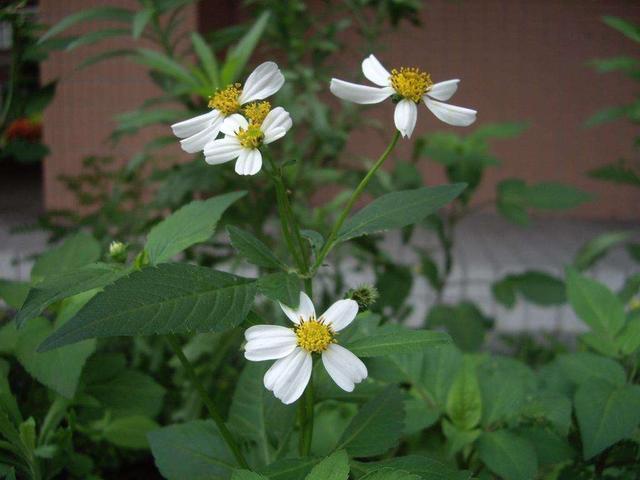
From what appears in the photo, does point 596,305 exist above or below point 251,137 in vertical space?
below

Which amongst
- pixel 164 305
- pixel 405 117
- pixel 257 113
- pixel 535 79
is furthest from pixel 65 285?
pixel 535 79

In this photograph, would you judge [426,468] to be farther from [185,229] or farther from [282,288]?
[185,229]

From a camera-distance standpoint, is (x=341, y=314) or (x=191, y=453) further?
(x=191, y=453)

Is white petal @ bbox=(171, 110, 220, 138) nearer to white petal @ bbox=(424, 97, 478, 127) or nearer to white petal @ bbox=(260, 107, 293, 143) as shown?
white petal @ bbox=(260, 107, 293, 143)

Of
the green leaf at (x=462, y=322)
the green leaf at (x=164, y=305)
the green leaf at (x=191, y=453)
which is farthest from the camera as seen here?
the green leaf at (x=462, y=322)

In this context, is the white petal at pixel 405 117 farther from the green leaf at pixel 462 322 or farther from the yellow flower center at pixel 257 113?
the green leaf at pixel 462 322

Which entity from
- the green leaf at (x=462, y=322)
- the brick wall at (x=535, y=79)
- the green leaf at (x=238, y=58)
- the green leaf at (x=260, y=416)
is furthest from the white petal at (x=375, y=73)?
the brick wall at (x=535, y=79)

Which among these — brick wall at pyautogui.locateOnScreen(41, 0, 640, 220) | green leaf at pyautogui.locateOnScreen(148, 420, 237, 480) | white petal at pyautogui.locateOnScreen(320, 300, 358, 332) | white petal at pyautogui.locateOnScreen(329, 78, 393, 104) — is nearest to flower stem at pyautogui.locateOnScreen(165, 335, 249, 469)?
green leaf at pyautogui.locateOnScreen(148, 420, 237, 480)
